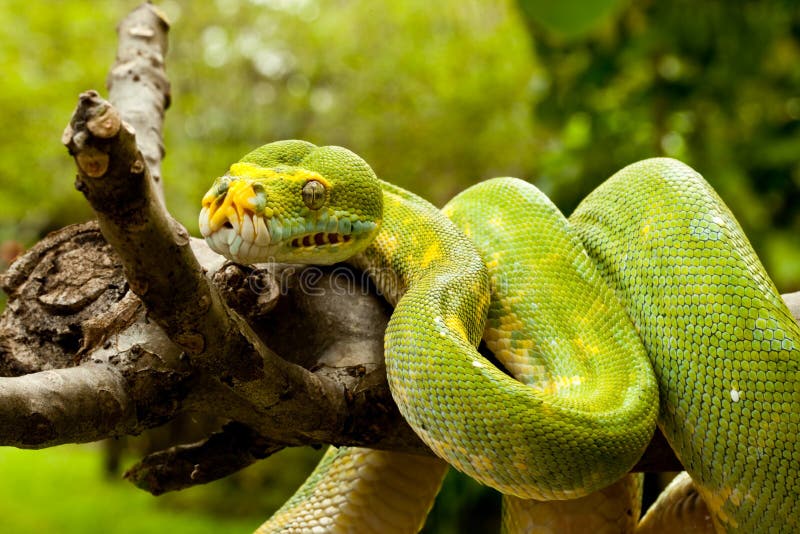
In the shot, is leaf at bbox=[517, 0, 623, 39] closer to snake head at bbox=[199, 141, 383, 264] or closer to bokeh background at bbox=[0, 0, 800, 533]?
bokeh background at bbox=[0, 0, 800, 533]

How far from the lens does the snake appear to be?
4.74ft


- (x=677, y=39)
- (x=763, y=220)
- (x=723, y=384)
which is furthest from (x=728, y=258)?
(x=763, y=220)

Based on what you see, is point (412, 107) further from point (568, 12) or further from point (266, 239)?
point (266, 239)

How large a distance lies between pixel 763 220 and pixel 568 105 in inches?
51.6

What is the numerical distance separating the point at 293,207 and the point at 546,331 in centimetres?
68

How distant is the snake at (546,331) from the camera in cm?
145

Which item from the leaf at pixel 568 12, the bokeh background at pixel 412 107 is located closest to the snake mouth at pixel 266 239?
the bokeh background at pixel 412 107

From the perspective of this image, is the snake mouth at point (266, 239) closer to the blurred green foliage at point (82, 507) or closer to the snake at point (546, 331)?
the snake at point (546, 331)

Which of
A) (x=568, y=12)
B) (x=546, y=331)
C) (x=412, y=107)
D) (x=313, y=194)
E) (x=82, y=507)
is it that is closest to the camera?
(x=313, y=194)

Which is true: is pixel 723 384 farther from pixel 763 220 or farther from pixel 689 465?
pixel 763 220

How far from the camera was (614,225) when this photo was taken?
1888 millimetres

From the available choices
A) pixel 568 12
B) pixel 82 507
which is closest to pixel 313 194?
pixel 568 12

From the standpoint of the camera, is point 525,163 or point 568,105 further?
point 525,163

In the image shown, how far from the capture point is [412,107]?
7.48 m
